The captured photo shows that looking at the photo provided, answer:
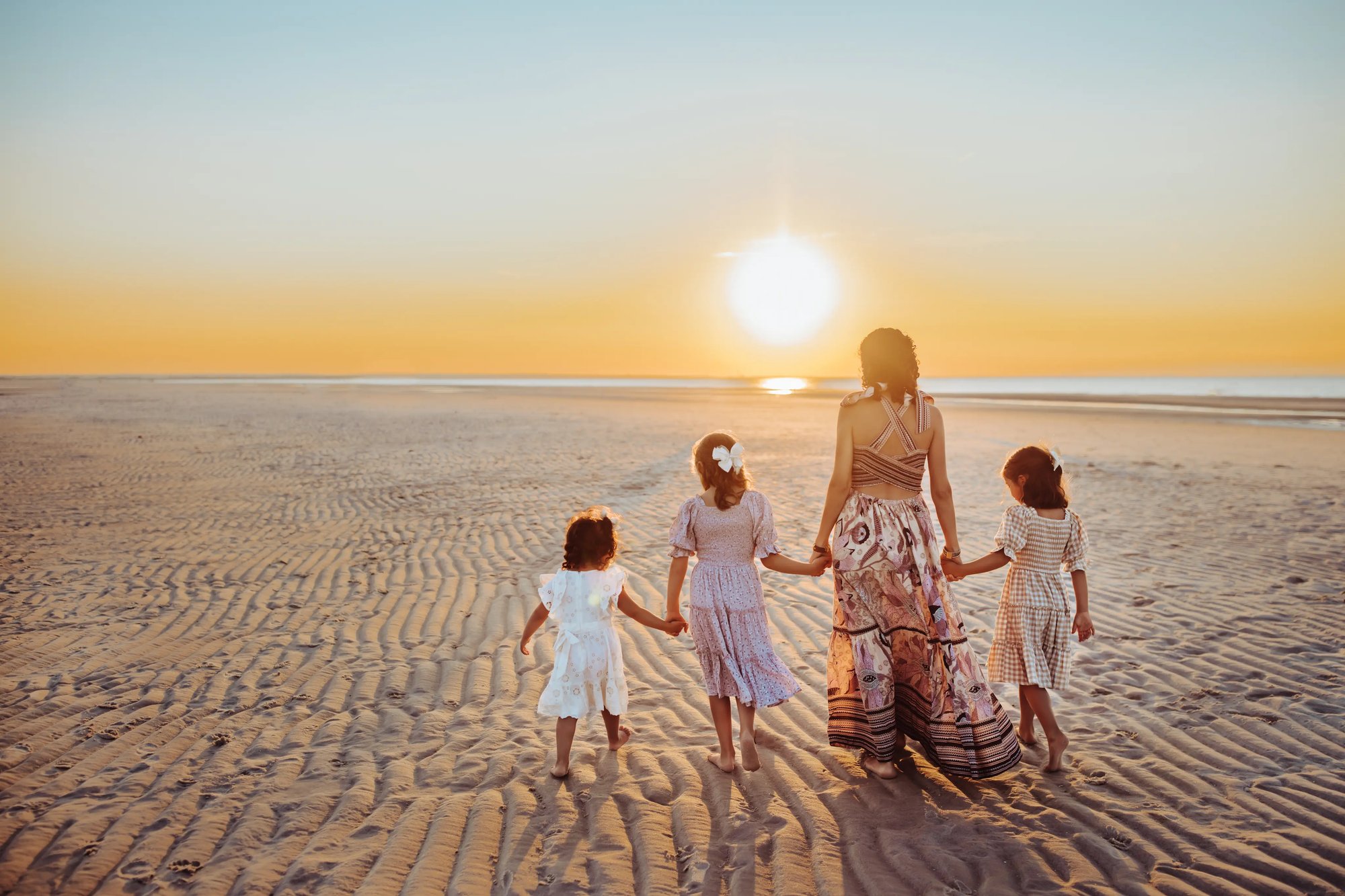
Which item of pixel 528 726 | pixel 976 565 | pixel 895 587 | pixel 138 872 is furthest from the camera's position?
pixel 528 726

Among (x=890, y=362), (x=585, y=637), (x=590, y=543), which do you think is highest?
(x=890, y=362)

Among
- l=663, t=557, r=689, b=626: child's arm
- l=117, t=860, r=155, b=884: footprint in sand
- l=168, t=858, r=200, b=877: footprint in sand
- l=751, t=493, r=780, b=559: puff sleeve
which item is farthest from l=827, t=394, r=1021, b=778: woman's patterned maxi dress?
l=117, t=860, r=155, b=884: footprint in sand

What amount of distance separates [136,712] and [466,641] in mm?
2192

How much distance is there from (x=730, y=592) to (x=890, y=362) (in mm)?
1452

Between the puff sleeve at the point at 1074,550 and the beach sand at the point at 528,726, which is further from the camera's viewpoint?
the puff sleeve at the point at 1074,550

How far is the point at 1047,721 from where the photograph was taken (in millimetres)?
4047

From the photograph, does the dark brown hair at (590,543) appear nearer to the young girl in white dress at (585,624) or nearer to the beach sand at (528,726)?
the young girl in white dress at (585,624)

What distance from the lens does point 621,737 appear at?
445 cm

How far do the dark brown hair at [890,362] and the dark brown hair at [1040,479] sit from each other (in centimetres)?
71

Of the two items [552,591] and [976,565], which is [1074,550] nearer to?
[976,565]

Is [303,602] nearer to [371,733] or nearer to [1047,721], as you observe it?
[371,733]

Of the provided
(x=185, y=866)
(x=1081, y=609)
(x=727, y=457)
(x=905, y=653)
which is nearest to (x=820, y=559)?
(x=905, y=653)

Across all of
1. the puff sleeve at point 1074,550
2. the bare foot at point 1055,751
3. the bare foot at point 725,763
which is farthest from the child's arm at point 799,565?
the bare foot at point 1055,751

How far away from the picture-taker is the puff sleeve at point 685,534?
4125 mm
